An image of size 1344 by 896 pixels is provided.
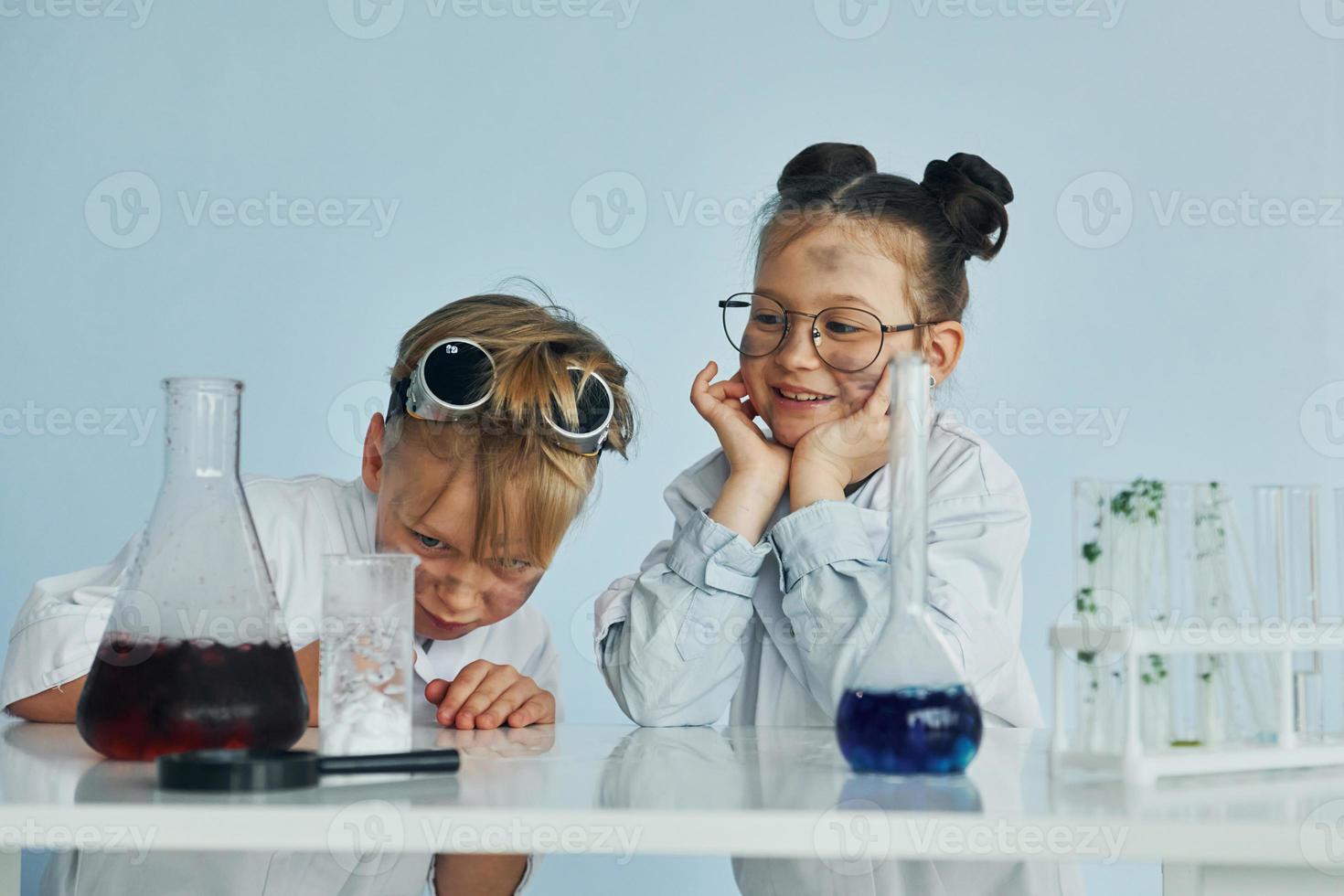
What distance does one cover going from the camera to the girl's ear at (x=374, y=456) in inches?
56.6

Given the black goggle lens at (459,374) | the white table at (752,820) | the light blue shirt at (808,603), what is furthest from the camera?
the black goggle lens at (459,374)

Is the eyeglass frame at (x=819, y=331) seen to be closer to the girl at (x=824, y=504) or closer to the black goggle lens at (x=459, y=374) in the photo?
the girl at (x=824, y=504)

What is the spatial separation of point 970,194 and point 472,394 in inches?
23.6

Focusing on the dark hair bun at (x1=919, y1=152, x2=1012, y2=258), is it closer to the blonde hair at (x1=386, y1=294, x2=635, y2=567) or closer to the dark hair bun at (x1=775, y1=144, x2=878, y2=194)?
the dark hair bun at (x1=775, y1=144, x2=878, y2=194)

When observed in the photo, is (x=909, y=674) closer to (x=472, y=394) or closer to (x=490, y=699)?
(x=490, y=699)

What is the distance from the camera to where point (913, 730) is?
28.9 inches

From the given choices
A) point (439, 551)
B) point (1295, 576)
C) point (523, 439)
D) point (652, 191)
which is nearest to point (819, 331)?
point (523, 439)

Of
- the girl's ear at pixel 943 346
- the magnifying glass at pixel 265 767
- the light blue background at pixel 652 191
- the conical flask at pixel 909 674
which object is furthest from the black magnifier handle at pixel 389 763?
the light blue background at pixel 652 191

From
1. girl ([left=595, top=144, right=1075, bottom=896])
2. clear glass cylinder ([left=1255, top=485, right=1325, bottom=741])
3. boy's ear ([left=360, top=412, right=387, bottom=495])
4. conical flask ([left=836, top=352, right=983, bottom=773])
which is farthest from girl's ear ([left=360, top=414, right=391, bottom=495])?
clear glass cylinder ([left=1255, top=485, right=1325, bottom=741])

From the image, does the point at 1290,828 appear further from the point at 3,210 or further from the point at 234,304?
the point at 3,210

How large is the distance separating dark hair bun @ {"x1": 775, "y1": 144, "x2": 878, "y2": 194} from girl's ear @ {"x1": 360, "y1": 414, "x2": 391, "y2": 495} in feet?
1.75

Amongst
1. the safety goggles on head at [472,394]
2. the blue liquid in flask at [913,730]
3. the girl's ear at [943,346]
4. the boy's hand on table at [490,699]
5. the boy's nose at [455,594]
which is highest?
the girl's ear at [943,346]

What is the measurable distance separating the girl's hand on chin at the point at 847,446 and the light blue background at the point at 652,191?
0.94 metres

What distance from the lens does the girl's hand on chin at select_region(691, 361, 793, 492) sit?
52.7 inches
